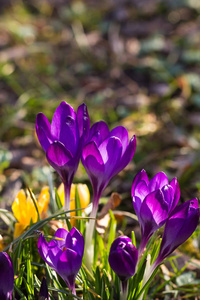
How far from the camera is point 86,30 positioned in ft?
14.3

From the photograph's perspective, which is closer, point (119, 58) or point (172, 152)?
point (172, 152)

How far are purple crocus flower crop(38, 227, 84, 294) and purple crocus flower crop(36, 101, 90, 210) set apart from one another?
0.20 metres

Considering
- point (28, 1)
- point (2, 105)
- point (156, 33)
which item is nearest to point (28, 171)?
point (2, 105)

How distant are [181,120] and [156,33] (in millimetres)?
1526

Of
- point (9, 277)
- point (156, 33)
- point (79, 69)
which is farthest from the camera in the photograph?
point (156, 33)

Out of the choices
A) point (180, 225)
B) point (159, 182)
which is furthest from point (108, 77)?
point (180, 225)

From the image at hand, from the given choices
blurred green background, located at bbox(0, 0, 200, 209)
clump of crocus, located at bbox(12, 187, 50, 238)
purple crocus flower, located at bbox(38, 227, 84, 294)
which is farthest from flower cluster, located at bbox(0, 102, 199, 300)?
blurred green background, located at bbox(0, 0, 200, 209)

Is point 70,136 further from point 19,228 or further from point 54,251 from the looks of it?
point 19,228

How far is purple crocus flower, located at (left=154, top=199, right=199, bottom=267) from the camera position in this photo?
1089mm

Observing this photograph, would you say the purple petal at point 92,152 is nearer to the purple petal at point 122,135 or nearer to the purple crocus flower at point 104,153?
the purple crocus flower at point 104,153

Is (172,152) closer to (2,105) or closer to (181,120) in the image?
(181,120)

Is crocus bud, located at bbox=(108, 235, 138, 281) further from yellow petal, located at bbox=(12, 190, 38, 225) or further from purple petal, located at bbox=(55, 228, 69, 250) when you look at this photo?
yellow petal, located at bbox=(12, 190, 38, 225)

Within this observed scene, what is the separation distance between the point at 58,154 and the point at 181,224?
390mm

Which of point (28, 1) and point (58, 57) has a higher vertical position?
point (28, 1)
